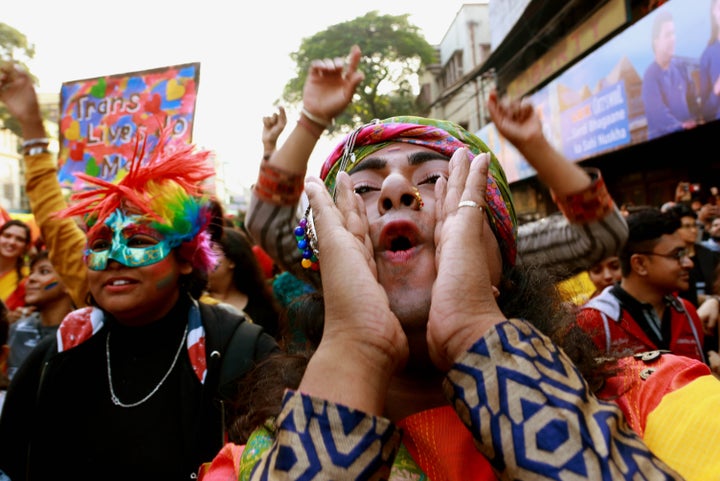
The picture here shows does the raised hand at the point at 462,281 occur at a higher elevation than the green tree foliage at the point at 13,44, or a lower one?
lower

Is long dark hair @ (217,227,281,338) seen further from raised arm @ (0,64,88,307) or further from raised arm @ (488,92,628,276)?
raised arm @ (488,92,628,276)

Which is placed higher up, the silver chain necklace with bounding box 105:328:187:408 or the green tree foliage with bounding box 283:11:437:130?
the green tree foliage with bounding box 283:11:437:130

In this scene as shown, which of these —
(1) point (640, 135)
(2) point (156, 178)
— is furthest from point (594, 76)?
(2) point (156, 178)

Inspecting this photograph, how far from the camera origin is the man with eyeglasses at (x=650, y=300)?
3.25m

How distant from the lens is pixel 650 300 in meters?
3.69

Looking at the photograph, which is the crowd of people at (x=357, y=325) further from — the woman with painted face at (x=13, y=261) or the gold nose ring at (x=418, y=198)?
the woman with painted face at (x=13, y=261)

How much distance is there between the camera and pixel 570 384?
3.24 feet

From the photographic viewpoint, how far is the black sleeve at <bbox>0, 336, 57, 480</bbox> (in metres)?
2.32

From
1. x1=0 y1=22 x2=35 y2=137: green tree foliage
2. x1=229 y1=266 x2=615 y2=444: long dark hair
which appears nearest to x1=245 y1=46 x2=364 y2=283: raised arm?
x1=229 y1=266 x2=615 y2=444: long dark hair

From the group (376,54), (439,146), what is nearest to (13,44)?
(376,54)

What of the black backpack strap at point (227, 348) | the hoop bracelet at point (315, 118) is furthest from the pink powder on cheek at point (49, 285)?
the hoop bracelet at point (315, 118)

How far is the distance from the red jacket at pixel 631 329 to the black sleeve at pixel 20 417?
2.54m

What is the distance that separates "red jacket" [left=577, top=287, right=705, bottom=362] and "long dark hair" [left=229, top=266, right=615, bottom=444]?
1.56 m

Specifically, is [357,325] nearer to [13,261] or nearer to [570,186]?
[570,186]
